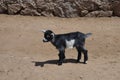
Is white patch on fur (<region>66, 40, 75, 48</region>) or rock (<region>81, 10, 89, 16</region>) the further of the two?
rock (<region>81, 10, 89, 16</region>)

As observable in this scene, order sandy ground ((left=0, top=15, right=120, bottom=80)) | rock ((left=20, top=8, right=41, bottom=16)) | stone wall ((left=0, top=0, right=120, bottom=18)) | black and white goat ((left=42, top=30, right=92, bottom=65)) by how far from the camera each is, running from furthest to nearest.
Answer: rock ((left=20, top=8, right=41, bottom=16)) → stone wall ((left=0, top=0, right=120, bottom=18)) → black and white goat ((left=42, top=30, right=92, bottom=65)) → sandy ground ((left=0, top=15, right=120, bottom=80))

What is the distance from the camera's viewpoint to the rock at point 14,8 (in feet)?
46.5

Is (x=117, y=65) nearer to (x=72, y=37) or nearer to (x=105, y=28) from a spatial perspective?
(x=72, y=37)

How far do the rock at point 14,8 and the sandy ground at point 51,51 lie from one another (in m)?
0.31

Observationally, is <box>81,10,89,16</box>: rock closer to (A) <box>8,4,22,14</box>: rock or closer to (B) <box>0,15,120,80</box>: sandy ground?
(B) <box>0,15,120,80</box>: sandy ground

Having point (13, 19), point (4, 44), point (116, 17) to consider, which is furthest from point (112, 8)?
point (4, 44)

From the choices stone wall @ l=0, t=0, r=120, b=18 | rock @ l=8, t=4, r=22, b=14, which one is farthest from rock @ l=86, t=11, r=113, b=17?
rock @ l=8, t=4, r=22, b=14

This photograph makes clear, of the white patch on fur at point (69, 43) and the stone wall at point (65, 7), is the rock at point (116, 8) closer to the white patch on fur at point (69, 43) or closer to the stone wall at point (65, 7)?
the stone wall at point (65, 7)

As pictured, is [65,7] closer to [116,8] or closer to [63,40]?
[116,8]

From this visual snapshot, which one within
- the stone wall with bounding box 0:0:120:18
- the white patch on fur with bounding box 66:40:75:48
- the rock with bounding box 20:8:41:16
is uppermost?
the white patch on fur with bounding box 66:40:75:48

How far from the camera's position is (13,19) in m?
13.7

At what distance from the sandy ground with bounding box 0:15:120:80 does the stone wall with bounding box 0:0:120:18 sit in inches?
13.2

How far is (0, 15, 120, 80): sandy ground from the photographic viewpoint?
856 centimetres

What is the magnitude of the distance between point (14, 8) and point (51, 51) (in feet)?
14.0
